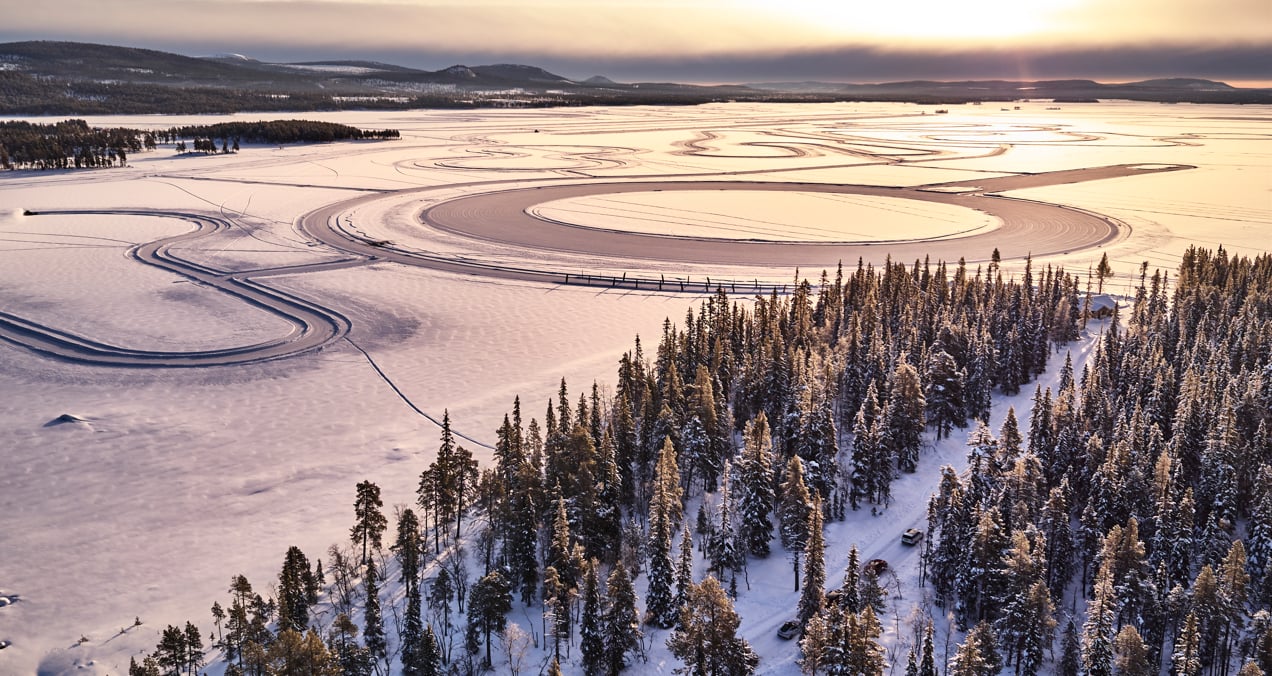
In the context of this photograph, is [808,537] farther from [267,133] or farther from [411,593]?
[267,133]

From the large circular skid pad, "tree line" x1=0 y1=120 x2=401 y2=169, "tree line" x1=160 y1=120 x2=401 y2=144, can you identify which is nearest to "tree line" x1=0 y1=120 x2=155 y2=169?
"tree line" x1=0 y1=120 x2=401 y2=169

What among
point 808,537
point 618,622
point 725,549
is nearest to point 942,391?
point 808,537

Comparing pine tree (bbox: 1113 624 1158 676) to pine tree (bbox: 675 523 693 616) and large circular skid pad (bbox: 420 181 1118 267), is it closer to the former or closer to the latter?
pine tree (bbox: 675 523 693 616)

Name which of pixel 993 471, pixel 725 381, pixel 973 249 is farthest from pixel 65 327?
pixel 973 249

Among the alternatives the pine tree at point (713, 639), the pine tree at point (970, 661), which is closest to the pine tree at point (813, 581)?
the pine tree at point (713, 639)

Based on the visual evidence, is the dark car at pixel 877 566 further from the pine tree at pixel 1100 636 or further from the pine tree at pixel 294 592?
the pine tree at pixel 294 592

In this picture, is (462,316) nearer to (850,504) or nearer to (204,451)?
(204,451)
